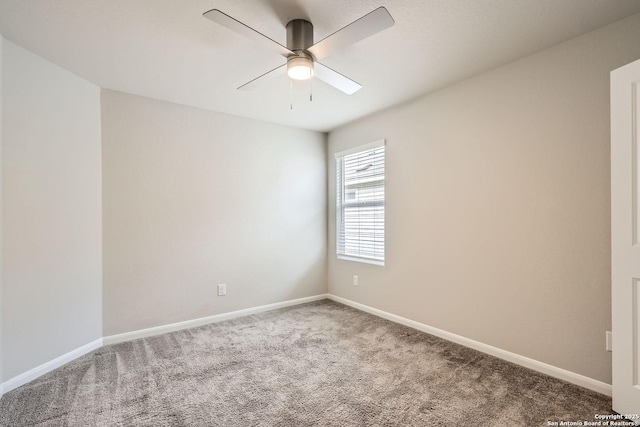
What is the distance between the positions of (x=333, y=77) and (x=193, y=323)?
113 inches

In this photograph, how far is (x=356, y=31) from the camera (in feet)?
5.39

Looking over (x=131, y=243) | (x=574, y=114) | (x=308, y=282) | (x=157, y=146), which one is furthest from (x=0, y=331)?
(x=574, y=114)

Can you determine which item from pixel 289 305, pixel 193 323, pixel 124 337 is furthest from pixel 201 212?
pixel 289 305

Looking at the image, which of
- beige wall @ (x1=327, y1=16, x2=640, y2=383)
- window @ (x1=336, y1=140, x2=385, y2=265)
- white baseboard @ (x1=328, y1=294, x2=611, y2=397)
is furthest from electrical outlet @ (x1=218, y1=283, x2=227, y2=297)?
beige wall @ (x1=327, y1=16, x2=640, y2=383)

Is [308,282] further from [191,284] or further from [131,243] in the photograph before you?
[131,243]

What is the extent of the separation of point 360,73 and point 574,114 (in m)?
1.57

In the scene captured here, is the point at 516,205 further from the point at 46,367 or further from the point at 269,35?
the point at 46,367

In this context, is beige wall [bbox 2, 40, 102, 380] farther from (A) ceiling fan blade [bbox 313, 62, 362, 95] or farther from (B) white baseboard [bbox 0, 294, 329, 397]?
(A) ceiling fan blade [bbox 313, 62, 362, 95]

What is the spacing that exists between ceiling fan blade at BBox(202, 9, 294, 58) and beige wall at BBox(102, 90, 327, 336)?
1.92 m

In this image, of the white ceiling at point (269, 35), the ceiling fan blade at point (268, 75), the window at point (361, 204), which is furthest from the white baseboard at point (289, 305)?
the ceiling fan blade at point (268, 75)

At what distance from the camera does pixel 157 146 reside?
10.4 ft

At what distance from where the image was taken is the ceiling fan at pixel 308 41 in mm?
1550

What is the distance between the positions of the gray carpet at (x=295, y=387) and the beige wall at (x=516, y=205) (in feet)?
1.17

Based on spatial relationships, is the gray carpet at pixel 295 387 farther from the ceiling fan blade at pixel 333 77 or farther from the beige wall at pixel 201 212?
the ceiling fan blade at pixel 333 77
